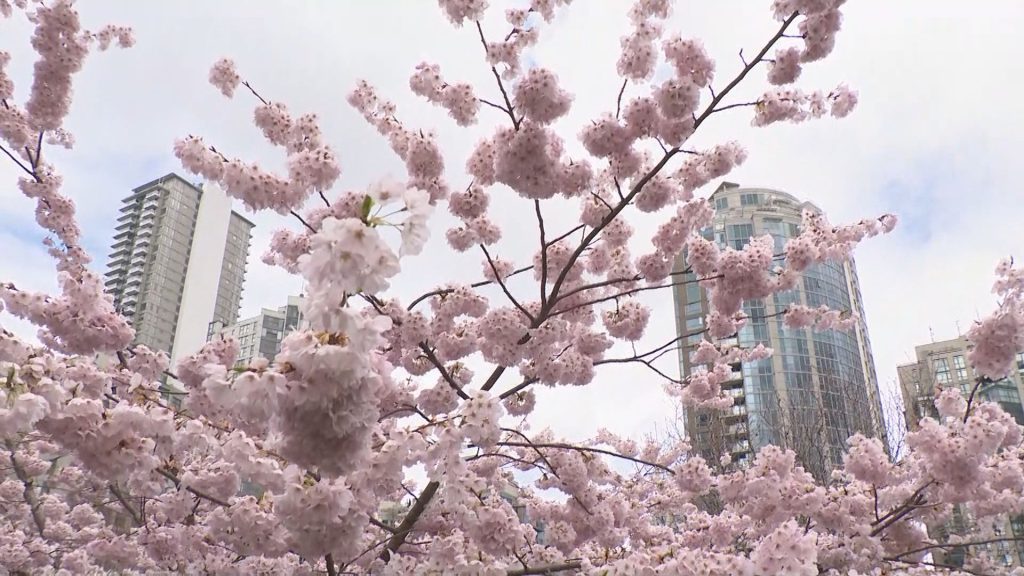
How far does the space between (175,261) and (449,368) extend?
101 metres

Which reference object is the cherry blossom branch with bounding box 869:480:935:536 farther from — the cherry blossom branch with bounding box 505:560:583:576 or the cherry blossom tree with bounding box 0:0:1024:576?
the cherry blossom branch with bounding box 505:560:583:576

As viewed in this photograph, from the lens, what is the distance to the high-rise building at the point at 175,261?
89.3 metres

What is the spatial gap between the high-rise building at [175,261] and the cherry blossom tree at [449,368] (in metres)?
92.1

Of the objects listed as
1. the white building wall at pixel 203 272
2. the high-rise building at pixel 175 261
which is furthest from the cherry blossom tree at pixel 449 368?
the white building wall at pixel 203 272

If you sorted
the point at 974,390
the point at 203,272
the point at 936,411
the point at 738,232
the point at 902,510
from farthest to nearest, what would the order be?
the point at 203,272 → the point at 738,232 → the point at 936,411 → the point at 902,510 → the point at 974,390

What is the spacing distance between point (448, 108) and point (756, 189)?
205 feet

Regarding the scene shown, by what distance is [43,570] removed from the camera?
6551mm

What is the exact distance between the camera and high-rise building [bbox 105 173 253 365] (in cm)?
8931

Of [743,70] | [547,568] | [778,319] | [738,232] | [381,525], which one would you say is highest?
[738,232]

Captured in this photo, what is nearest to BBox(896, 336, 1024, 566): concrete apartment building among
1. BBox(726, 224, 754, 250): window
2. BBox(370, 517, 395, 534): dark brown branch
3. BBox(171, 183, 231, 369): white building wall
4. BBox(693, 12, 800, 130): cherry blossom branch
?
BBox(693, 12, 800, 130): cherry blossom branch

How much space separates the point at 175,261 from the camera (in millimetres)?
93125

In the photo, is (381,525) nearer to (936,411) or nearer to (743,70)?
(743,70)

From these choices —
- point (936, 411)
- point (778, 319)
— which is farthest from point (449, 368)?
point (778, 319)

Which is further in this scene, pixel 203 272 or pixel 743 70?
pixel 203 272
